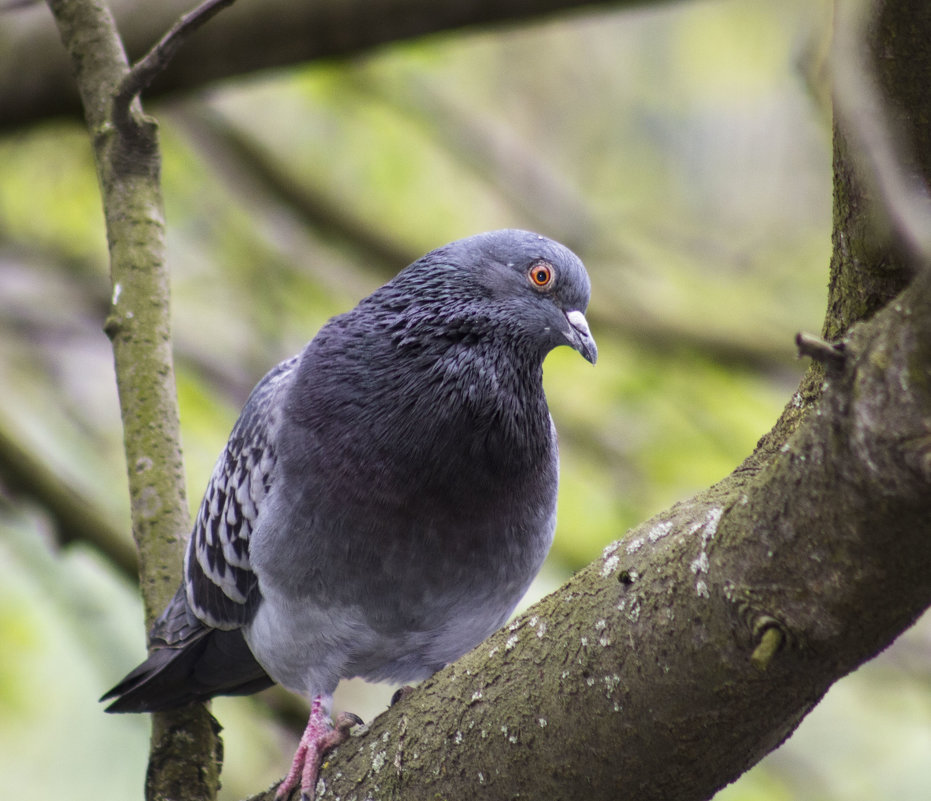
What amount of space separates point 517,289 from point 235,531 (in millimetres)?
1416

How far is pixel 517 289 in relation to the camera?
404cm

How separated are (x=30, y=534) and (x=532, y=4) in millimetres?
4747

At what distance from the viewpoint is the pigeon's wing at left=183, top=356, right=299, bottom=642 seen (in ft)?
13.1

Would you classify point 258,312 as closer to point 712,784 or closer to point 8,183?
point 8,183

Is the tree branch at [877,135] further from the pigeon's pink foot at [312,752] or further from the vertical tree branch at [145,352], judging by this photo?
the vertical tree branch at [145,352]

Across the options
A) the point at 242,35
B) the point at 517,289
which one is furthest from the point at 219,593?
the point at 242,35

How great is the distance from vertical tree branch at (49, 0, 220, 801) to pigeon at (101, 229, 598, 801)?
121mm

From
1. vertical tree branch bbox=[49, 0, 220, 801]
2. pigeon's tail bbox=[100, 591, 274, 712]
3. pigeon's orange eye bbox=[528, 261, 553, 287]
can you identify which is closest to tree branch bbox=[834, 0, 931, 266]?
pigeon's orange eye bbox=[528, 261, 553, 287]

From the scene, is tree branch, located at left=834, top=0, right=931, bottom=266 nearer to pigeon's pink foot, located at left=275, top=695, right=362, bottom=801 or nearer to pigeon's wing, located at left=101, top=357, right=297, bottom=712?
pigeon's pink foot, located at left=275, top=695, right=362, bottom=801

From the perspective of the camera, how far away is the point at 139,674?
423 cm

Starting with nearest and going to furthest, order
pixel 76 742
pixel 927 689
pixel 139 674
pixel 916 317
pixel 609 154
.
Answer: pixel 916 317 < pixel 139 674 < pixel 927 689 < pixel 76 742 < pixel 609 154

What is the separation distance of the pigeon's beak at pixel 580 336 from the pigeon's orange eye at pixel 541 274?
0.15 meters

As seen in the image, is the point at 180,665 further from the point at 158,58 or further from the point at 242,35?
the point at 242,35

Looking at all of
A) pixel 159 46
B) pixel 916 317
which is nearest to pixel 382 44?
pixel 159 46
